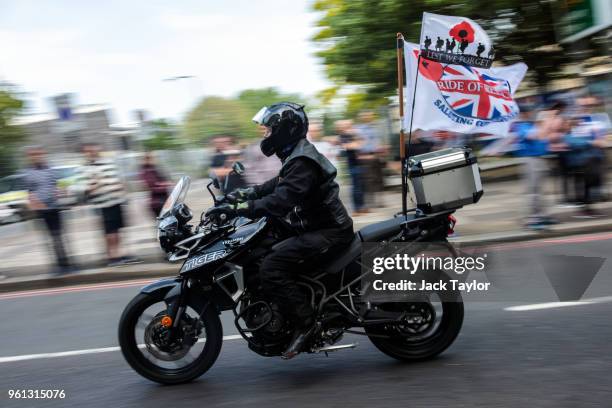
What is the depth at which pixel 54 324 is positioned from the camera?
7031 millimetres

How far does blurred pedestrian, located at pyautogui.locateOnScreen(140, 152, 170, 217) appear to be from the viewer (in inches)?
385

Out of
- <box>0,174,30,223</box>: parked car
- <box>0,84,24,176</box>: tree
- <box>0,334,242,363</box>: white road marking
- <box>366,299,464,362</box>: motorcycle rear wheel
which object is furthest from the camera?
<box>0,84,24,176</box>: tree

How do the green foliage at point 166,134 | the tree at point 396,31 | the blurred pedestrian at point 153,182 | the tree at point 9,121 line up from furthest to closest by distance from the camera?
the tree at point 9,121
the green foliage at point 166,134
the tree at point 396,31
the blurred pedestrian at point 153,182

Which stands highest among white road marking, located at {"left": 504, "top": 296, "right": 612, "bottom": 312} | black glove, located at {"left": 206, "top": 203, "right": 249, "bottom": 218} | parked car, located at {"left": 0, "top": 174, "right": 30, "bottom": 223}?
black glove, located at {"left": 206, "top": 203, "right": 249, "bottom": 218}

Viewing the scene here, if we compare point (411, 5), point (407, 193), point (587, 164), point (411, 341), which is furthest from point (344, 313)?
point (411, 5)

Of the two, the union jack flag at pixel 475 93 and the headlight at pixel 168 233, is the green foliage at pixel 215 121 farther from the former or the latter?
the headlight at pixel 168 233

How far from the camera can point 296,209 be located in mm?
4660

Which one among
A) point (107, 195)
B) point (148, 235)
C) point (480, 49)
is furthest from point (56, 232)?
point (480, 49)

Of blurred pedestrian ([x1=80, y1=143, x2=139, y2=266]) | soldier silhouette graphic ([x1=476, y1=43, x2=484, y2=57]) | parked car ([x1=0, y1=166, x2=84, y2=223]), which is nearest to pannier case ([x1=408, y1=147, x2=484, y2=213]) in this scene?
soldier silhouette graphic ([x1=476, y1=43, x2=484, y2=57])

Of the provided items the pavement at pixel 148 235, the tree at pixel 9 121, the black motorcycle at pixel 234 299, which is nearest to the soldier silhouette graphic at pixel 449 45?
the black motorcycle at pixel 234 299

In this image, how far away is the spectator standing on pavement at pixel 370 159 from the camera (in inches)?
472

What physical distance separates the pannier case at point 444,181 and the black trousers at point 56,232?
6350 millimetres

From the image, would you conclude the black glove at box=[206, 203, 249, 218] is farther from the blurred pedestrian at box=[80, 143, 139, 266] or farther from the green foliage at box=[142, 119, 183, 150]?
the green foliage at box=[142, 119, 183, 150]

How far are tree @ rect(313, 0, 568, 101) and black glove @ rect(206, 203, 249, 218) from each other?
9.82m
